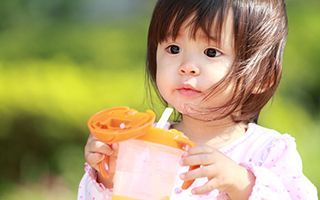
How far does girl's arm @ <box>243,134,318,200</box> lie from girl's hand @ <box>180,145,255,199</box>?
24 millimetres

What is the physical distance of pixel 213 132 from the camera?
2.55m

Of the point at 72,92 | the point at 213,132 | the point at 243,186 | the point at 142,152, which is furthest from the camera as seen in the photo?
the point at 72,92

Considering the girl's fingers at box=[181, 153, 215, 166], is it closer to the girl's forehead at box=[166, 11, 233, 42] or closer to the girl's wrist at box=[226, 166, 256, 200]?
the girl's wrist at box=[226, 166, 256, 200]

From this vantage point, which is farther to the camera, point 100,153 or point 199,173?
point 100,153

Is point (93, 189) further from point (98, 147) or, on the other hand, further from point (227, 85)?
point (227, 85)

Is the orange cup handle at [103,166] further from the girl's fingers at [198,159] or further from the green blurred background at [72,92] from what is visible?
the green blurred background at [72,92]

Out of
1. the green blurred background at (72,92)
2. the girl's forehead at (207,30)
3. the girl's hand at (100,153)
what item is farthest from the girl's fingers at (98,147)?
the green blurred background at (72,92)

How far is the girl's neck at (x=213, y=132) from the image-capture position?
2.54m

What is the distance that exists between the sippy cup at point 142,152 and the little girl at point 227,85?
0.12 m

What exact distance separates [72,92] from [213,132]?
2262mm

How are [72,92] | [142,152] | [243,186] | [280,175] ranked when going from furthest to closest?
[72,92] → [280,175] → [243,186] → [142,152]

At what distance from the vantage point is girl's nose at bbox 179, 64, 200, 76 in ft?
7.71

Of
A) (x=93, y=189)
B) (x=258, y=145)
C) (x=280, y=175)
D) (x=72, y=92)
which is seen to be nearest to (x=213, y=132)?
(x=258, y=145)

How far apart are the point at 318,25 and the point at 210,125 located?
274cm
